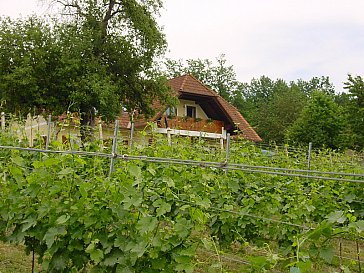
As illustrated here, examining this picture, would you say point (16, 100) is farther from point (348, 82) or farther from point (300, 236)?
point (348, 82)

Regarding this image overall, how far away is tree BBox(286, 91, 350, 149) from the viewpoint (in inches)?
1231

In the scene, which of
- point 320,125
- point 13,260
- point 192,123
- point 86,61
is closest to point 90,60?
point 86,61

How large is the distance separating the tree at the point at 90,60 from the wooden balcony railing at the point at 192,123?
3620 millimetres

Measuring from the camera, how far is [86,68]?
15.5m

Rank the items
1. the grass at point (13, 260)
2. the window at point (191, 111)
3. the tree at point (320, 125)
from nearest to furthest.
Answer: the grass at point (13, 260), the window at point (191, 111), the tree at point (320, 125)

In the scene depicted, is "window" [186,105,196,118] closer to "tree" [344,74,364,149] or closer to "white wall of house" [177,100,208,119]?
"white wall of house" [177,100,208,119]

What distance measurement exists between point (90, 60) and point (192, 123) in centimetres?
765

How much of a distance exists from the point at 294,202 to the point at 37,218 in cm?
232

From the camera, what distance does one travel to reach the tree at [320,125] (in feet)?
103

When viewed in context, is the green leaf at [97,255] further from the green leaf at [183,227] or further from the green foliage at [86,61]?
the green foliage at [86,61]

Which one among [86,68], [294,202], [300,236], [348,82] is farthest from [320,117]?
[300,236]

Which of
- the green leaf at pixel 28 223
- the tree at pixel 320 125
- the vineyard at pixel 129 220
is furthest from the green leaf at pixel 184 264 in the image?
the tree at pixel 320 125

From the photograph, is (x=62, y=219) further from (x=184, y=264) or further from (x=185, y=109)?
(x=185, y=109)

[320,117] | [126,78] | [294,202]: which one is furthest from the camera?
[320,117]
